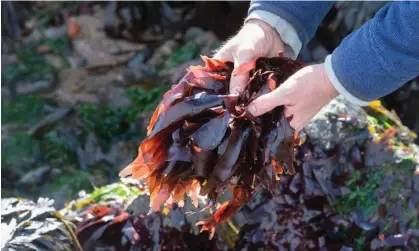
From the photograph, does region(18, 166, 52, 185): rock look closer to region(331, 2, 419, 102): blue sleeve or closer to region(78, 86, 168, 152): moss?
region(78, 86, 168, 152): moss

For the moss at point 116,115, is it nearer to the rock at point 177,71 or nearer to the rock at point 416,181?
the rock at point 177,71

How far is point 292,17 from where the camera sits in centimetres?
202

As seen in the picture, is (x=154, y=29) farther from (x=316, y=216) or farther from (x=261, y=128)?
(x=261, y=128)

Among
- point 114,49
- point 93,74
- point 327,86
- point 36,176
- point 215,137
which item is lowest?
point 36,176

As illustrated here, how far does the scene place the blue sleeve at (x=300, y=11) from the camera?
201 cm

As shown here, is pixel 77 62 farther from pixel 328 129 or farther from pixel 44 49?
pixel 328 129

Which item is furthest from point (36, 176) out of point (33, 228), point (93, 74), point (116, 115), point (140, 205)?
point (33, 228)

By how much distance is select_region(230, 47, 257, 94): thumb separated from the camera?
1826 millimetres

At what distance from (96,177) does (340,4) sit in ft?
5.11

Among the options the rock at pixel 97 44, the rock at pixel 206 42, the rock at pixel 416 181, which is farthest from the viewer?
the rock at pixel 97 44

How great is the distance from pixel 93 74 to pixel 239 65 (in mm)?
2475

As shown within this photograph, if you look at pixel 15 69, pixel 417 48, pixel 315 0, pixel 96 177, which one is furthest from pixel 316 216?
pixel 15 69

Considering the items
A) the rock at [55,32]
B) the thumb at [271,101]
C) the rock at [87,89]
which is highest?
the thumb at [271,101]

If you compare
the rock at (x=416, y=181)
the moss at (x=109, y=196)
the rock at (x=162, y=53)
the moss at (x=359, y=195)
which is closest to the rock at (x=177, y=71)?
the rock at (x=162, y=53)
